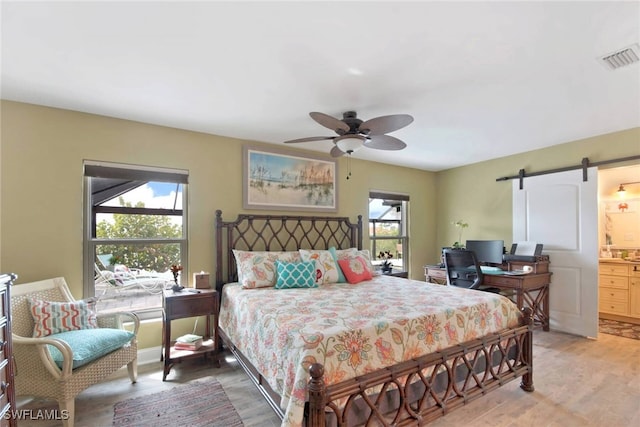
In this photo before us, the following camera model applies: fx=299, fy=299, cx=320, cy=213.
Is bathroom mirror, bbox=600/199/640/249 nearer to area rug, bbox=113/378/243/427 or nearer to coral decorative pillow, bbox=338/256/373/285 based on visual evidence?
coral decorative pillow, bbox=338/256/373/285

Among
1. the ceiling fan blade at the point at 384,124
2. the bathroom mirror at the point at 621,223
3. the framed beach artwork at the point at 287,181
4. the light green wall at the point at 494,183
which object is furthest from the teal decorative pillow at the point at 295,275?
the bathroom mirror at the point at 621,223

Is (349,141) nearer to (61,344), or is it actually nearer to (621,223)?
(61,344)

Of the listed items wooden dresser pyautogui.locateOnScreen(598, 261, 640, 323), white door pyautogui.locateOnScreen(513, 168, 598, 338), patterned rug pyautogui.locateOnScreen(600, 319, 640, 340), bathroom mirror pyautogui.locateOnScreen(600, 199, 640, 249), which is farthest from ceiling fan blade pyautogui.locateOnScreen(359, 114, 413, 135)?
bathroom mirror pyautogui.locateOnScreen(600, 199, 640, 249)

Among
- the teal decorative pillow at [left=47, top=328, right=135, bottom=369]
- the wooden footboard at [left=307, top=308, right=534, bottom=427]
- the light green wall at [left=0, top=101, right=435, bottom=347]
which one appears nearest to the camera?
the wooden footboard at [left=307, top=308, right=534, bottom=427]

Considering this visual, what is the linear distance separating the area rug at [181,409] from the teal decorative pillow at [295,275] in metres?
1.08

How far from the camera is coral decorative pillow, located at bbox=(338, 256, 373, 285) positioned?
3.51 metres

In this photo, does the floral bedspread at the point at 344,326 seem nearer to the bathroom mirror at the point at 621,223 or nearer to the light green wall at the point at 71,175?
the light green wall at the point at 71,175

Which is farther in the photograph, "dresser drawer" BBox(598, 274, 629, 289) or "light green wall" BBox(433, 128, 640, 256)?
"dresser drawer" BBox(598, 274, 629, 289)

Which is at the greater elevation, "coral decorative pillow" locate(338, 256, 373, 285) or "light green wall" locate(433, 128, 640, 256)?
"light green wall" locate(433, 128, 640, 256)

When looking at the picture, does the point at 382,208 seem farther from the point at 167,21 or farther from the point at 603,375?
the point at 167,21

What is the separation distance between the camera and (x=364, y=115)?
119 inches

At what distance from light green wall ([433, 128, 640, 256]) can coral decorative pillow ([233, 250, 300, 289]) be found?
3.37 meters

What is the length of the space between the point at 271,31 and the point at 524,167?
4.28 meters

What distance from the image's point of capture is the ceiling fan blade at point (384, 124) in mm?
2344
